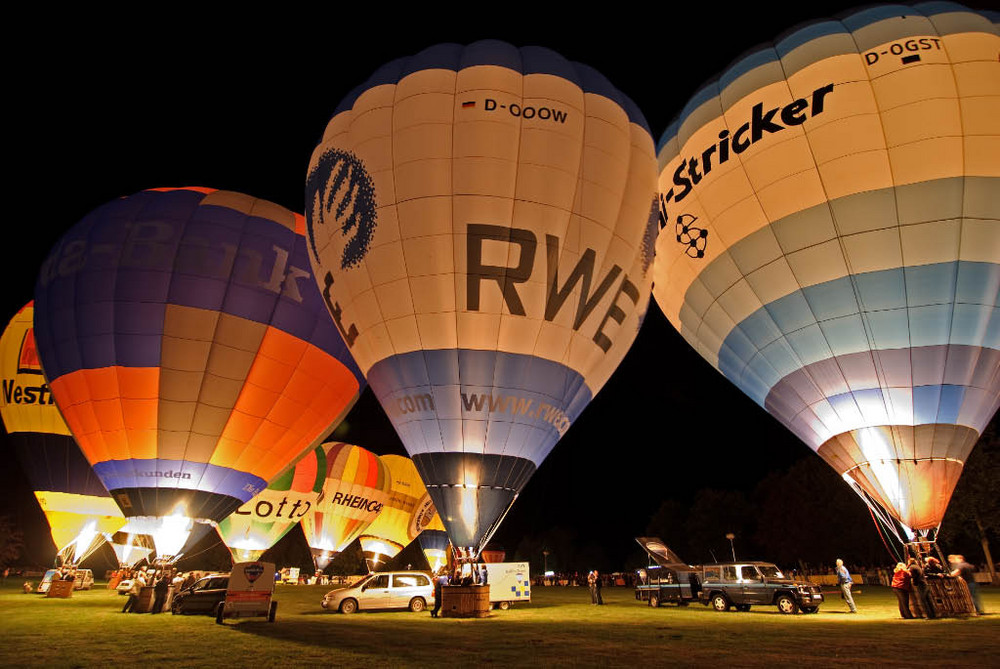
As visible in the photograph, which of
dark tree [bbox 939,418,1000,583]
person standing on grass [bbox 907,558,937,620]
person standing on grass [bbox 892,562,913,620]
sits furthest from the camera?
dark tree [bbox 939,418,1000,583]

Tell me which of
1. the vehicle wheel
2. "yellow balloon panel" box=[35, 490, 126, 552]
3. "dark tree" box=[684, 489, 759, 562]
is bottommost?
the vehicle wheel

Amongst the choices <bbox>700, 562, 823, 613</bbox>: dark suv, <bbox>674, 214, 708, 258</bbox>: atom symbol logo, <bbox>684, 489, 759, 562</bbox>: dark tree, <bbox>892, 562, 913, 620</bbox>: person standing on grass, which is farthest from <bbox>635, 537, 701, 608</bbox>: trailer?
<bbox>684, 489, 759, 562</bbox>: dark tree

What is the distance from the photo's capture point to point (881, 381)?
1159cm

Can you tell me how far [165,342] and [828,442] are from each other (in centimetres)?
1406

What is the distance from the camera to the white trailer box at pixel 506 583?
600 inches

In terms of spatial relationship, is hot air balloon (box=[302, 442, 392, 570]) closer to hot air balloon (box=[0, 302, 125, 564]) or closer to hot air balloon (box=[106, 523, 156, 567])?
hot air balloon (box=[106, 523, 156, 567])

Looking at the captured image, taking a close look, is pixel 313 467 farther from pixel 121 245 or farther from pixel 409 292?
pixel 409 292

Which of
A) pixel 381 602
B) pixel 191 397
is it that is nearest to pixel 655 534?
pixel 381 602

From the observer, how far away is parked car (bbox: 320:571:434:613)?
15.5 m

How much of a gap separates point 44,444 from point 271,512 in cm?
808

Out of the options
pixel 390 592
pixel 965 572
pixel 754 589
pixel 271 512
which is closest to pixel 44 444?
pixel 271 512

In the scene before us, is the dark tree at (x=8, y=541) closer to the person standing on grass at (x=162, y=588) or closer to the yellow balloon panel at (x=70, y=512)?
the yellow balloon panel at (x=70, y=512)

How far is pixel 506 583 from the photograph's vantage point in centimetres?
1549

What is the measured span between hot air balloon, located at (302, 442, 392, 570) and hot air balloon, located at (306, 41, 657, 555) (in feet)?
58.5
